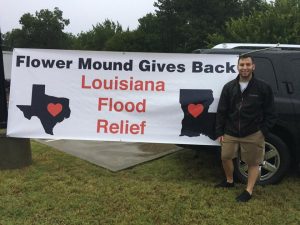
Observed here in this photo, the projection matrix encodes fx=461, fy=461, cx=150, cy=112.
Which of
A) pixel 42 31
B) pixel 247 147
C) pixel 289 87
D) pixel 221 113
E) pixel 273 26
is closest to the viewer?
pixel 247 147

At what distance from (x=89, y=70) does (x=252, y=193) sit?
2572 millimetres

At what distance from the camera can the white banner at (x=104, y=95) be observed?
5.95m

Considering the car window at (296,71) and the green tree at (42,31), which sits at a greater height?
the green tree at (42,31)

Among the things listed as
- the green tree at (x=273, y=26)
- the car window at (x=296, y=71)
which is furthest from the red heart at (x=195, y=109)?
the green tree at (x=273, y=26)

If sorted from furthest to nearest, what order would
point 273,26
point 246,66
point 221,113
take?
point 273,26 < point 221,113 < point 246,66

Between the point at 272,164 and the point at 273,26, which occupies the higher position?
the point at 273,26

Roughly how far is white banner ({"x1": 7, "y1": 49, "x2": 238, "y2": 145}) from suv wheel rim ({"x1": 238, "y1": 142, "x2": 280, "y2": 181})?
0.75 meters

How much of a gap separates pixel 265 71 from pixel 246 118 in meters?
0.92

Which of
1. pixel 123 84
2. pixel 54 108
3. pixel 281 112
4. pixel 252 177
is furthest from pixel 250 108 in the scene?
pixel 54 108

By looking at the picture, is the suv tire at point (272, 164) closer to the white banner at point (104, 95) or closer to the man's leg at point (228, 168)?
the man's leg at point (228, 168)

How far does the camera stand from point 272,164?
18.7ft

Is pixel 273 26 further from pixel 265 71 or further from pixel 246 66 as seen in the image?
pixel 246 66

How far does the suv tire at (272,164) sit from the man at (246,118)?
0.37m

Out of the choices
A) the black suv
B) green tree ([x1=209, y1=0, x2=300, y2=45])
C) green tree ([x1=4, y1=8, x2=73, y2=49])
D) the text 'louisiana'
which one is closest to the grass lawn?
the black suv
